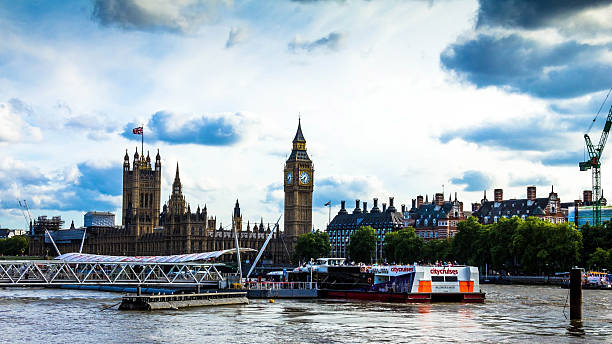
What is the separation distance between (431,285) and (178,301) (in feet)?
73.4

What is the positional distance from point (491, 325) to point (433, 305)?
17195 millimetres

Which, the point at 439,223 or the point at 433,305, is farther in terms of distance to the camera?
the point at 439,223

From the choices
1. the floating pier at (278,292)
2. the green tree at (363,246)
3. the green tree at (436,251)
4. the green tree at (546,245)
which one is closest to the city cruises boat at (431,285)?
the floating pier at (278,292)

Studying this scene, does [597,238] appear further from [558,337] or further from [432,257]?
[558,337]

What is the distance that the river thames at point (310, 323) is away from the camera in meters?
51.4

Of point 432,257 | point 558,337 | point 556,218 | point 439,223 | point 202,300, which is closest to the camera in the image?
point 558,337

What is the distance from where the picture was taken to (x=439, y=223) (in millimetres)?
179375

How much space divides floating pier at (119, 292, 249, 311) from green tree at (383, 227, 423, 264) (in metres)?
78.6

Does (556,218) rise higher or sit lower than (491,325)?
higher

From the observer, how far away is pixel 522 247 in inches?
4983

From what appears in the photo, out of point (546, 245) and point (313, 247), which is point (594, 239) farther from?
point (313, 247)

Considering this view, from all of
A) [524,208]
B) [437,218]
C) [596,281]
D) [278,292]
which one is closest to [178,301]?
[278,292]

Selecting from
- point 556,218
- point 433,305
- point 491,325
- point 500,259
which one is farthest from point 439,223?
point 491,325

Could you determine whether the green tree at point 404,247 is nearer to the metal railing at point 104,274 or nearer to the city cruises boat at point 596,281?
the city cruises boat at point 596,281
